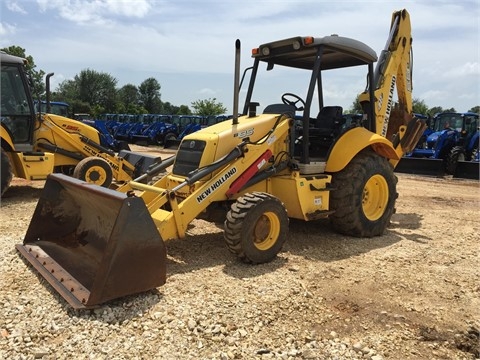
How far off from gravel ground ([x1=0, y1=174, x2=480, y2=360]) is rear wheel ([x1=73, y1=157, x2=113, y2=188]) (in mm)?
2978

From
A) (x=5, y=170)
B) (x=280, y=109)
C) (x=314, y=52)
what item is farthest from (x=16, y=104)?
(x=314, y=52)

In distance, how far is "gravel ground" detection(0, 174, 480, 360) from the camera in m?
3.09

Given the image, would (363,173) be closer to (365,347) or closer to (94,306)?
(365,347)

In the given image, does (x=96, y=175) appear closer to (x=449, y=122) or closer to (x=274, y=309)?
(x=274, y=309)

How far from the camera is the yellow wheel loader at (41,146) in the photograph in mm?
8492

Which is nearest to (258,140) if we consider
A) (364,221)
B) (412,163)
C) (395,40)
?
(364,221)

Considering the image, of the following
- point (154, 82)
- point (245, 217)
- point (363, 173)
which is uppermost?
point (154, 82)

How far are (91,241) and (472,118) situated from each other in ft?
48.2

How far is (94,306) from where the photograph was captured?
3369 millimetres

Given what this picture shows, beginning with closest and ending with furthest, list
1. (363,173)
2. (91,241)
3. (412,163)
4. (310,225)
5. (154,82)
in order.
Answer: (91,241) < (363,173) < (310,225) < (412,163) < (154,82)

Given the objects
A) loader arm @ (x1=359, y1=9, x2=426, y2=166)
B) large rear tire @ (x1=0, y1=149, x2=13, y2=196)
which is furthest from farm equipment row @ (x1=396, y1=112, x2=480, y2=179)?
large rear tire @ (x1=0, y1=149, x2=13, y2=196)

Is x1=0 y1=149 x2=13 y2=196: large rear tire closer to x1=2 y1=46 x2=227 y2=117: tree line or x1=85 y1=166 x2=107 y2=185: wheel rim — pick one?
x1=85 y1=166 x2=107 y2=185: wheel rim

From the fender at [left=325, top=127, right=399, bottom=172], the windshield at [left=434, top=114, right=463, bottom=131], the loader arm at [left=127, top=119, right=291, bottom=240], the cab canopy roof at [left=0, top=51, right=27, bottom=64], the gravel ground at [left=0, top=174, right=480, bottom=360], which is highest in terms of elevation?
the cab canopy roof at [left=0, top=51, right=27, bottom=64]

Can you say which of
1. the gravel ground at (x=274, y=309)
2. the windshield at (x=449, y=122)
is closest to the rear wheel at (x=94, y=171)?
the gravel ground at (x=274, y=309)
